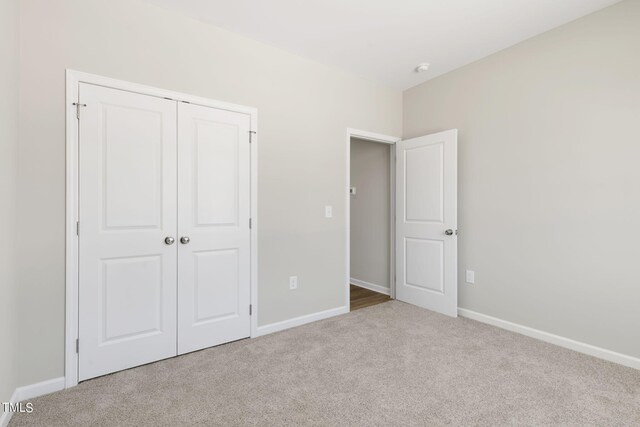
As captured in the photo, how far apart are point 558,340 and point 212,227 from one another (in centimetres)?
301

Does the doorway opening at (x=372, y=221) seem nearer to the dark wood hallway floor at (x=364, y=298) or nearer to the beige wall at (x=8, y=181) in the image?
the dark wood hallway floor at (x=364, y=298)

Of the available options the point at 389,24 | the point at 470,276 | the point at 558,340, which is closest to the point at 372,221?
the point at 470,276

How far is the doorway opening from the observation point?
155 inches

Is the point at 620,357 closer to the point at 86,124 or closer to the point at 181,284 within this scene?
the point at 181,284

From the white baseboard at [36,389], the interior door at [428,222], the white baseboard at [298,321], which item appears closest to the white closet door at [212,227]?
the white baseboard at [298,321]

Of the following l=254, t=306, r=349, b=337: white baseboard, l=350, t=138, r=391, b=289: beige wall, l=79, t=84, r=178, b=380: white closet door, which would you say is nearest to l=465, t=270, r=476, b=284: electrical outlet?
l=350, t=138, r=391, b=289: beige wall

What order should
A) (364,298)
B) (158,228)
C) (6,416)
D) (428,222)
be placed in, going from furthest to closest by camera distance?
(364,298) < (428,222) < (158,228) < (6,416)

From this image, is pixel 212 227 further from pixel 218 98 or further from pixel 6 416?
pixel 6 416

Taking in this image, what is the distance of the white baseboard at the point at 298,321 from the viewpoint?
277 cm

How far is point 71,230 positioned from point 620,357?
12.8ft

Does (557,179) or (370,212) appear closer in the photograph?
(557,179)

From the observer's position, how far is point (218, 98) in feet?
8.32

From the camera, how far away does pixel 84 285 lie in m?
2.01

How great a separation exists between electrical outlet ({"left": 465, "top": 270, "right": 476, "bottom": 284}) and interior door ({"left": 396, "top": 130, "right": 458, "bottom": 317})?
0.54 ft
